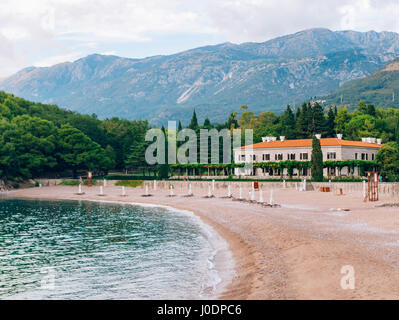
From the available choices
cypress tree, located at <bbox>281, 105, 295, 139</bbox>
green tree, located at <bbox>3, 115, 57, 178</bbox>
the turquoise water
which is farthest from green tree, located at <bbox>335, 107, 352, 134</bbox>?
the turquoise water

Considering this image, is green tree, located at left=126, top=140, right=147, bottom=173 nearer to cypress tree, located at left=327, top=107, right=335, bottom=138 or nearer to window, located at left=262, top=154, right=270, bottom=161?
window, located at left=262, top=154, right=270, bottom=161

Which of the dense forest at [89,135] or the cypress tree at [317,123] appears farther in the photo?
the cypress tree at [317,123]

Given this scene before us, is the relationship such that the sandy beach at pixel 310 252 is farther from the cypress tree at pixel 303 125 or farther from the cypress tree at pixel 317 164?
the cypress tree at pixel 303 125

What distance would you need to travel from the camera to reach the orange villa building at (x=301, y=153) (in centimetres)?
8372

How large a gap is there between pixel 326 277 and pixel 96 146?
295ft

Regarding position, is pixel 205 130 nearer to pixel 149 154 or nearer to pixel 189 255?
pixel 149 154

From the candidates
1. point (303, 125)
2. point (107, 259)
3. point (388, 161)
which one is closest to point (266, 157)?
point (388, 161)

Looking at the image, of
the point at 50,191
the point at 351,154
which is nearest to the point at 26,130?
the point at 50,191

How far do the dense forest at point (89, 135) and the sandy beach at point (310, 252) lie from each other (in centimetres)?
5127

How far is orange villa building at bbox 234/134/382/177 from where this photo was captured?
8372 centimetres

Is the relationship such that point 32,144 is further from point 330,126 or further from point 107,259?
point 107,259

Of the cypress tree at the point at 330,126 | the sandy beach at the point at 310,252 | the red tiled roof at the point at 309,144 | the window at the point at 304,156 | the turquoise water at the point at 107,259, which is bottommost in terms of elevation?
the turquoise water at the point at 107,259

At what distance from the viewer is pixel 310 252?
1912cm

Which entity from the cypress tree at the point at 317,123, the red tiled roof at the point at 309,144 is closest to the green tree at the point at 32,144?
the red tiled roof at the point at 309,144
